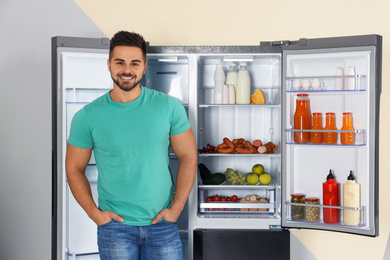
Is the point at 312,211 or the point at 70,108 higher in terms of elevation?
the point at 70,108

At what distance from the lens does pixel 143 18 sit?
3473 mm

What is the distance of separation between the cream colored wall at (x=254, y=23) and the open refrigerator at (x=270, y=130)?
0.41m

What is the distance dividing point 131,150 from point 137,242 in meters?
0.43

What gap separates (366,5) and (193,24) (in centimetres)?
130

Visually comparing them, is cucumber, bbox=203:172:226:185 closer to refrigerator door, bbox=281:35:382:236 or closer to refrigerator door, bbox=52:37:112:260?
refrigerator door, bbox=281:35:382:236

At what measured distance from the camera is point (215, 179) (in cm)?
301

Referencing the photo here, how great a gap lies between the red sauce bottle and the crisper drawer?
359mm

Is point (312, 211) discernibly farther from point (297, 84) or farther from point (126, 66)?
point (126, 66)

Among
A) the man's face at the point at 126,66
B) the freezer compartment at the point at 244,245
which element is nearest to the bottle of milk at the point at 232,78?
the freezer compartment at the point at 244,245

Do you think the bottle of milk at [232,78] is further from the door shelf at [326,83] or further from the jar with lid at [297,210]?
the jar with lid at [297,210]

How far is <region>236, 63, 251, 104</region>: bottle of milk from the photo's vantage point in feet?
10.0

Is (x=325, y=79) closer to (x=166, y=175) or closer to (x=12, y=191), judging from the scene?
(x=166, y=175)

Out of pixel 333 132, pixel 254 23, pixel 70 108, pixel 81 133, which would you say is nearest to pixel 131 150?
pixel 81 133

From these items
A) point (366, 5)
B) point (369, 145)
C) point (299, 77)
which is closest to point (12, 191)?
point (299, 77)
